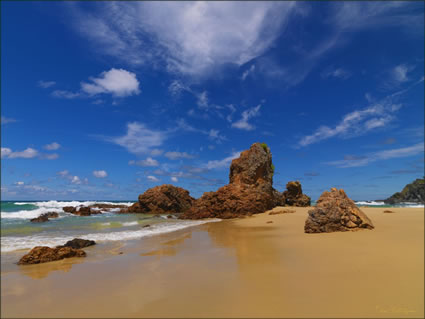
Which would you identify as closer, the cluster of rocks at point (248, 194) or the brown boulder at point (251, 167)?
the cluster of rocks at point (248, 194)

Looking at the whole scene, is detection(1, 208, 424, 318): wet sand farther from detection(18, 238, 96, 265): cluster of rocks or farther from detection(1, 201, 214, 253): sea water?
detection(1, 201, 214, 253): sea water

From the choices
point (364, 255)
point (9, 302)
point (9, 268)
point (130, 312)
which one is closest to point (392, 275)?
point (364, 255)

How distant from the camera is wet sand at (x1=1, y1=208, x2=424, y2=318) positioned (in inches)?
112

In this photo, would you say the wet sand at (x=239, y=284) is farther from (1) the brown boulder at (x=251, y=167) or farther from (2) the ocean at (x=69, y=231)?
(1) the brown boulder at (x=251, y=167)

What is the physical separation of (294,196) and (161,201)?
54.8ft

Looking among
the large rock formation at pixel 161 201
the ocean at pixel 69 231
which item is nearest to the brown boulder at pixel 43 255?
the ocean at pixel 69 231

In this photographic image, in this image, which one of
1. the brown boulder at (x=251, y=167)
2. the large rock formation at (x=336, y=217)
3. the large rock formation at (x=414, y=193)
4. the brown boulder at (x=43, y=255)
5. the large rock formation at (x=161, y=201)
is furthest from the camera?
the large rock formation at (x=414, y=193)

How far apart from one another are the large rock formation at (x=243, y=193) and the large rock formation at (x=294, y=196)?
612 centimetres

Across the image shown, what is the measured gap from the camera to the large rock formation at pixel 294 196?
29705mm

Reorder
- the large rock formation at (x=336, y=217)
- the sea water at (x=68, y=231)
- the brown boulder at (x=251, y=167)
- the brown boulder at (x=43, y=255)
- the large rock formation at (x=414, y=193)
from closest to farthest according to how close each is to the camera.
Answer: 1. the brown boulder at (x=43, y=255)
2. the large rock formation at (x=336, y=217)
3. the sea water at (x=68, y=231)
4. the brown boulder at (x=251, y=167)
5. the large rock formation at (x=414, y=193)

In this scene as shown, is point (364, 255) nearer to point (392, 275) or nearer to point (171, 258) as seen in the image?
point (392, 275)

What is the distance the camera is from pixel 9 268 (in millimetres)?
5148

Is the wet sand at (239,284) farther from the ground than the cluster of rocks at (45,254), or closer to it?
closer to it

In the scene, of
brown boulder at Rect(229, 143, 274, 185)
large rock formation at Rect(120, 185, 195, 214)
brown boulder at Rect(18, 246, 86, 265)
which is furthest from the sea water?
large rock formation at Rect(120, 185, 195, 214)
